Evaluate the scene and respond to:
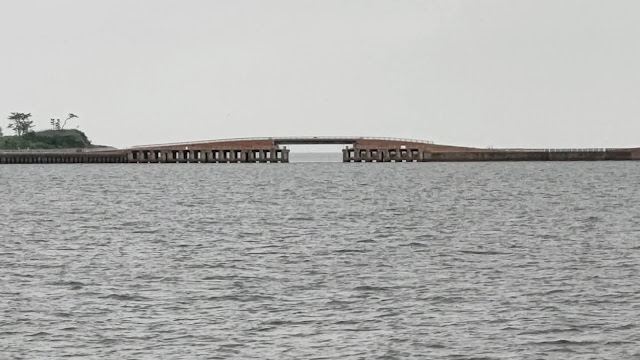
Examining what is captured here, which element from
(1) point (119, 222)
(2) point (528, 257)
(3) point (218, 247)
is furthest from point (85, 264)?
(1) point (119, 222)

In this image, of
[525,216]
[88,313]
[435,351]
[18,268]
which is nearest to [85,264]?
[18,268]

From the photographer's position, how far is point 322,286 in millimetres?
38750

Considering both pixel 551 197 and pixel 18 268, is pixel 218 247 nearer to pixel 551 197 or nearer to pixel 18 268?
pixel 18 268

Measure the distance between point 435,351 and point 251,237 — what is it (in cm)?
3054

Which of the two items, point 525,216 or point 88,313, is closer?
point 88,313

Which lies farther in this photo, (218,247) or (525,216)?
(525,216)

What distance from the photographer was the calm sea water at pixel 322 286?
1156 inches

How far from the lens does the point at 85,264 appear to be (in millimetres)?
45438

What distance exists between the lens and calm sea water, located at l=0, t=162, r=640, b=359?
29.4 m

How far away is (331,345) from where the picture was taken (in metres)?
29.1

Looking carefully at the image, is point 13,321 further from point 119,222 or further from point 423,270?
point 119,222

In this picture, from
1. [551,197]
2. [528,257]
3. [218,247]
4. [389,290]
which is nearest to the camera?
[389,290]

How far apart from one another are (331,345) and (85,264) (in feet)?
61.8

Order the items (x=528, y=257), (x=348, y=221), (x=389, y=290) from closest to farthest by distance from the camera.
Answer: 1. (x=389, y=290)
2. (x=528, y=257)
3. (x=348, y=221)
